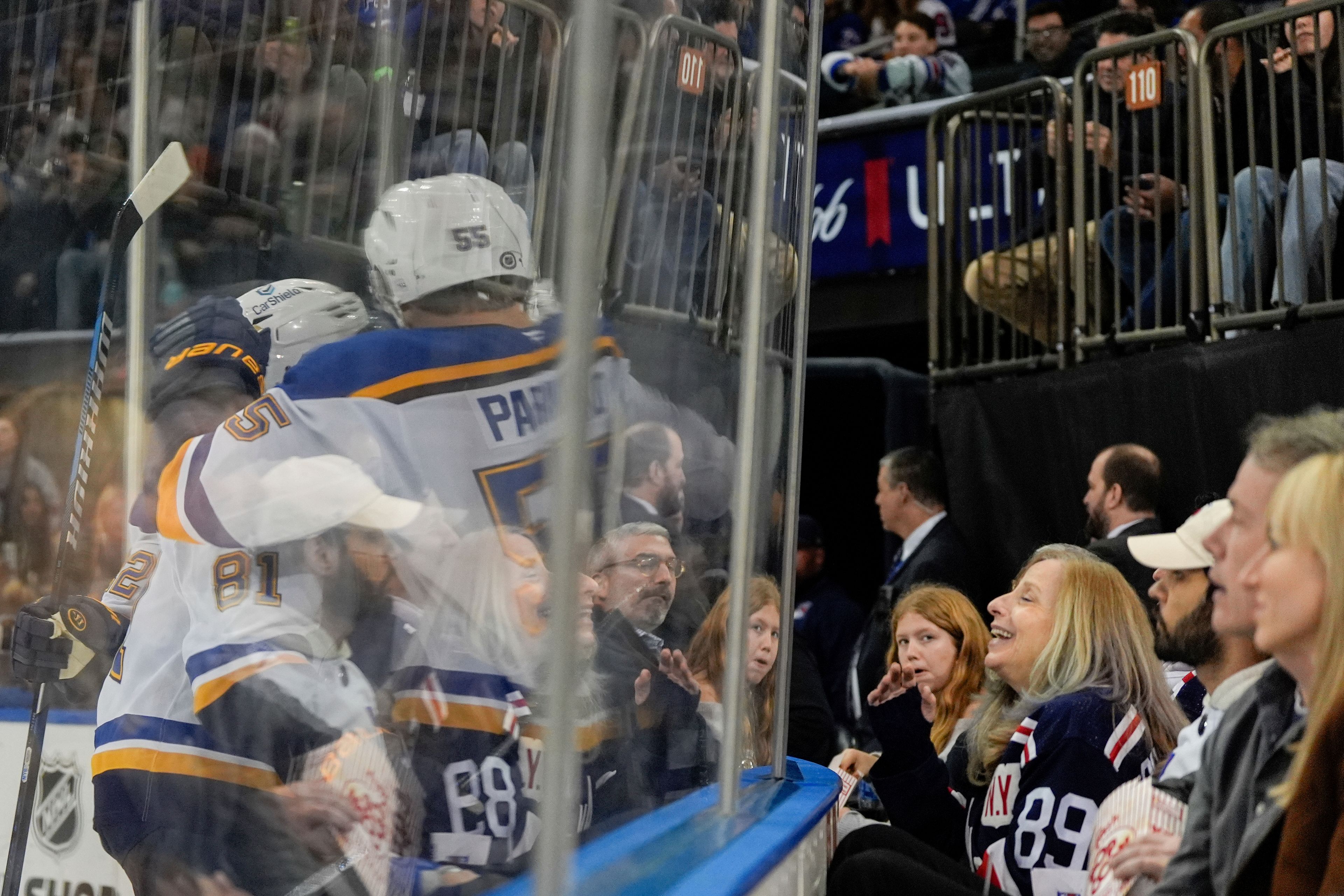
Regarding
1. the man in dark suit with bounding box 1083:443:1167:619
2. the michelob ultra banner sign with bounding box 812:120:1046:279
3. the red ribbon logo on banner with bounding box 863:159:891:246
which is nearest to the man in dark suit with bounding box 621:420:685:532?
the man in dark suit with bounding box 1083:443:1167:619

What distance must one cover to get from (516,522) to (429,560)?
0.49ft

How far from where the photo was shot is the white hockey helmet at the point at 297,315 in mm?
1638

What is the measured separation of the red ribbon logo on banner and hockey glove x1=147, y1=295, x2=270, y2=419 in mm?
4259

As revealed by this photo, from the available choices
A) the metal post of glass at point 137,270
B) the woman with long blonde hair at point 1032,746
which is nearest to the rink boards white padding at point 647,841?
the woman with long blonde hair at point 1032,746

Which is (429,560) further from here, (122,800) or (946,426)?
(946,426)

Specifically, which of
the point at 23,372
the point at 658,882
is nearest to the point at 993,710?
the point at 658,882

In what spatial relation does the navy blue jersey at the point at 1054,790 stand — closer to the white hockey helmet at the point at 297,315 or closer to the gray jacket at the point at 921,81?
the white hockey helmet at the point at 297,315

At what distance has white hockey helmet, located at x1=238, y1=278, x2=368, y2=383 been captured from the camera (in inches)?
64.5

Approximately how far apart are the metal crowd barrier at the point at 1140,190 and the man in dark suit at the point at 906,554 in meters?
0.61

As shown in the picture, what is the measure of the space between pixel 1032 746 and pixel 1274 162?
1.90 meters

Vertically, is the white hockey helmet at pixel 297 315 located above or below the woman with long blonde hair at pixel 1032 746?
above

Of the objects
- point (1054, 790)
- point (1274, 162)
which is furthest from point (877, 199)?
point (1054, 790)

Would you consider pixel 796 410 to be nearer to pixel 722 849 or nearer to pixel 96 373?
pixel 722 849

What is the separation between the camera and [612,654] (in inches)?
59.0
